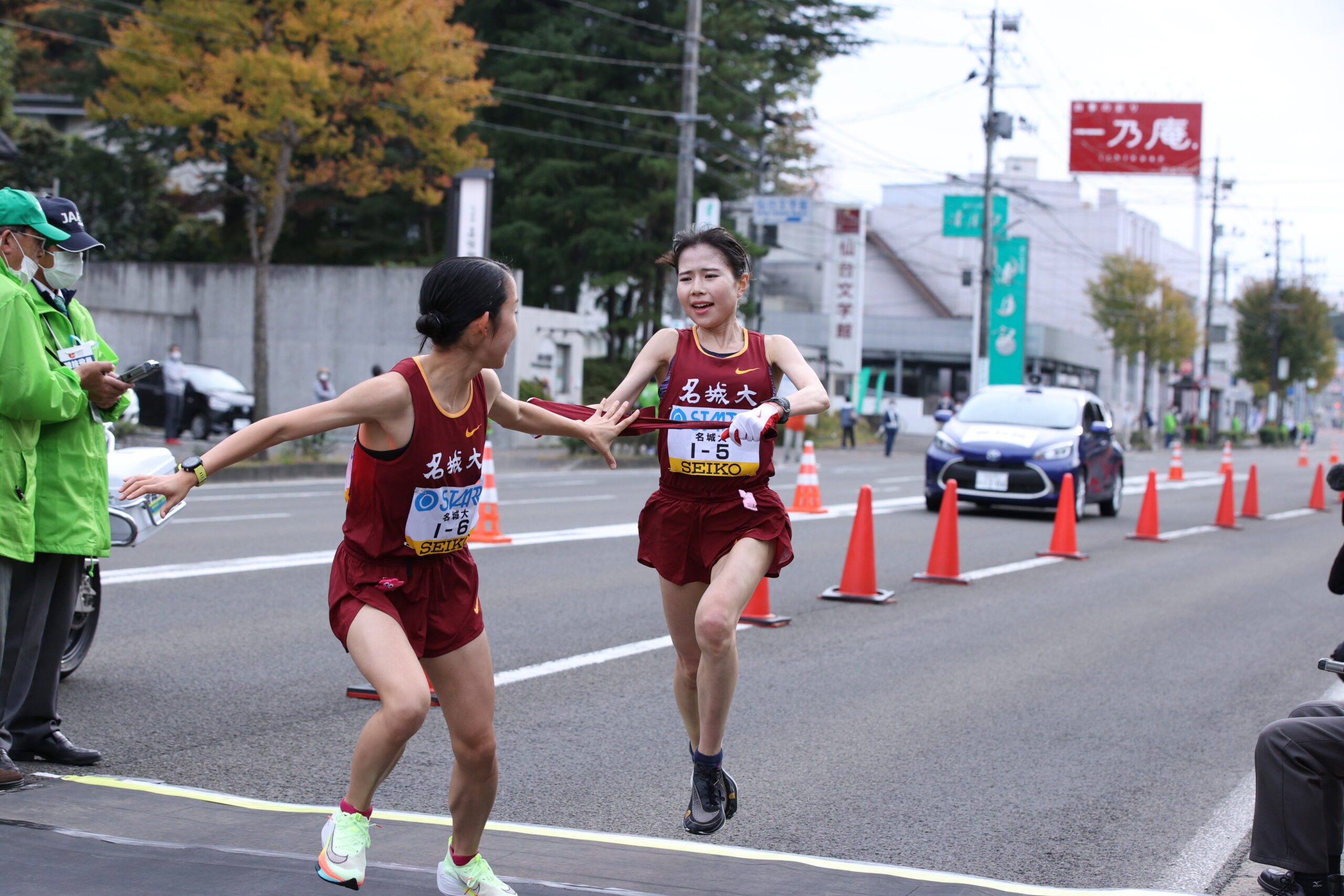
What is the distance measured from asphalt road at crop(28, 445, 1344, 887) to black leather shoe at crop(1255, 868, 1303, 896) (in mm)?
376

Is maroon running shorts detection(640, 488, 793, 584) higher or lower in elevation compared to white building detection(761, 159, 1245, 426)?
lower

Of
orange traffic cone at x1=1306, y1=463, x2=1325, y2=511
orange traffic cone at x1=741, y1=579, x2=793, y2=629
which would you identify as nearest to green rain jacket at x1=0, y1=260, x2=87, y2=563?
orange traffic cone at x1=741, y1=579, x2=793, y2=629

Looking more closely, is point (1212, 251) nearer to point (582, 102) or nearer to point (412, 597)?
point (582, 102)

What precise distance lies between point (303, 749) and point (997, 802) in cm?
280

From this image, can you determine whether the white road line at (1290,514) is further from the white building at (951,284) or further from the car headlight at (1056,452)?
the white building at (951,284)

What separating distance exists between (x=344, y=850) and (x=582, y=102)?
3467 centimetres

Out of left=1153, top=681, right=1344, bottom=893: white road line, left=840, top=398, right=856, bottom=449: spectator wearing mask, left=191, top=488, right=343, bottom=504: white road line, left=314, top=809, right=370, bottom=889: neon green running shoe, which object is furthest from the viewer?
left=840, top=398, right=856, bottom=449: spectator wearing mask

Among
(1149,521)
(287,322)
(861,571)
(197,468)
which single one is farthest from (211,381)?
(197,468)

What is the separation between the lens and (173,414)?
25438 millimetres

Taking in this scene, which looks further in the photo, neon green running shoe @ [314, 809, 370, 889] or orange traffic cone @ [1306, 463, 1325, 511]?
orange traffic cone @ [1306, 463, 1325, 511]

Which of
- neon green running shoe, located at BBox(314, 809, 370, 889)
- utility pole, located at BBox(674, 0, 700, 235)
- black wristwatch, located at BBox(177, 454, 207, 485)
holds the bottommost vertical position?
neon green running shoe, located at BBox(314, 809, 370, 889)

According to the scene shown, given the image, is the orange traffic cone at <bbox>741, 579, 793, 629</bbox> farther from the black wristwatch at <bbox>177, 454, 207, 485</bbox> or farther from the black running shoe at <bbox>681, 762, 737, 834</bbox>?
the black wristwatch at <bbox>177, 454, 207, 485</bbox>

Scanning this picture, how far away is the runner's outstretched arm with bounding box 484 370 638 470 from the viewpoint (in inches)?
157

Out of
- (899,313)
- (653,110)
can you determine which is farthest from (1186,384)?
(653,110)
